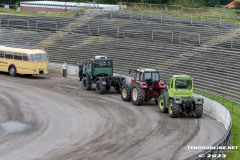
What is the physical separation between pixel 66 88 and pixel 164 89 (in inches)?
435

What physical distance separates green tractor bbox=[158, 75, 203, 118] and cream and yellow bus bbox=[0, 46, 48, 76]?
1779 cm

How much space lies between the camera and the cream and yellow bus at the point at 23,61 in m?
52.1

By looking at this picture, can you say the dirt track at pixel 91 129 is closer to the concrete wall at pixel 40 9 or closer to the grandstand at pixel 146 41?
the grandstand at pixel 146 41

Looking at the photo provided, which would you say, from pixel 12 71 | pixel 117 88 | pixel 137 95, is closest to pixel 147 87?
pixel 137 95

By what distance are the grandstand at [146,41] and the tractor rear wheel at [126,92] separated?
261 inches

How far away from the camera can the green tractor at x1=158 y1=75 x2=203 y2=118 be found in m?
35.5

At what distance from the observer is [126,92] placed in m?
41.2

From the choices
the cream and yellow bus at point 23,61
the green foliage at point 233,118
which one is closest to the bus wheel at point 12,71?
the cream and yellow bus at point 23,61

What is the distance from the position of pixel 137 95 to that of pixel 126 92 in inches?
69.5

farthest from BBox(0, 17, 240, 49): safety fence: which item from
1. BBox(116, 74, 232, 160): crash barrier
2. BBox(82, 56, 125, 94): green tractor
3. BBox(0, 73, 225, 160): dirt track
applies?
BBox(116, 74, 232, 160): crash barrier

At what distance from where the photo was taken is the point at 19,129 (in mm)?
32531

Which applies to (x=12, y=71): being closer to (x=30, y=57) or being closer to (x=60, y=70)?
(x=30, y=57)

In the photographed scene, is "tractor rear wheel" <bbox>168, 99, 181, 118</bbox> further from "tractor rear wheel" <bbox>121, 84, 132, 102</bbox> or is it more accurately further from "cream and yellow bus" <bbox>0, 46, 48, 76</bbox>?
"cream and yellow bus" <bbox>0, 46, 48, 76</bbox>

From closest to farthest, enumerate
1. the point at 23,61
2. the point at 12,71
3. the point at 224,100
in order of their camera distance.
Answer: the point at 224,100
the point at 23,61
the point at 12,71
